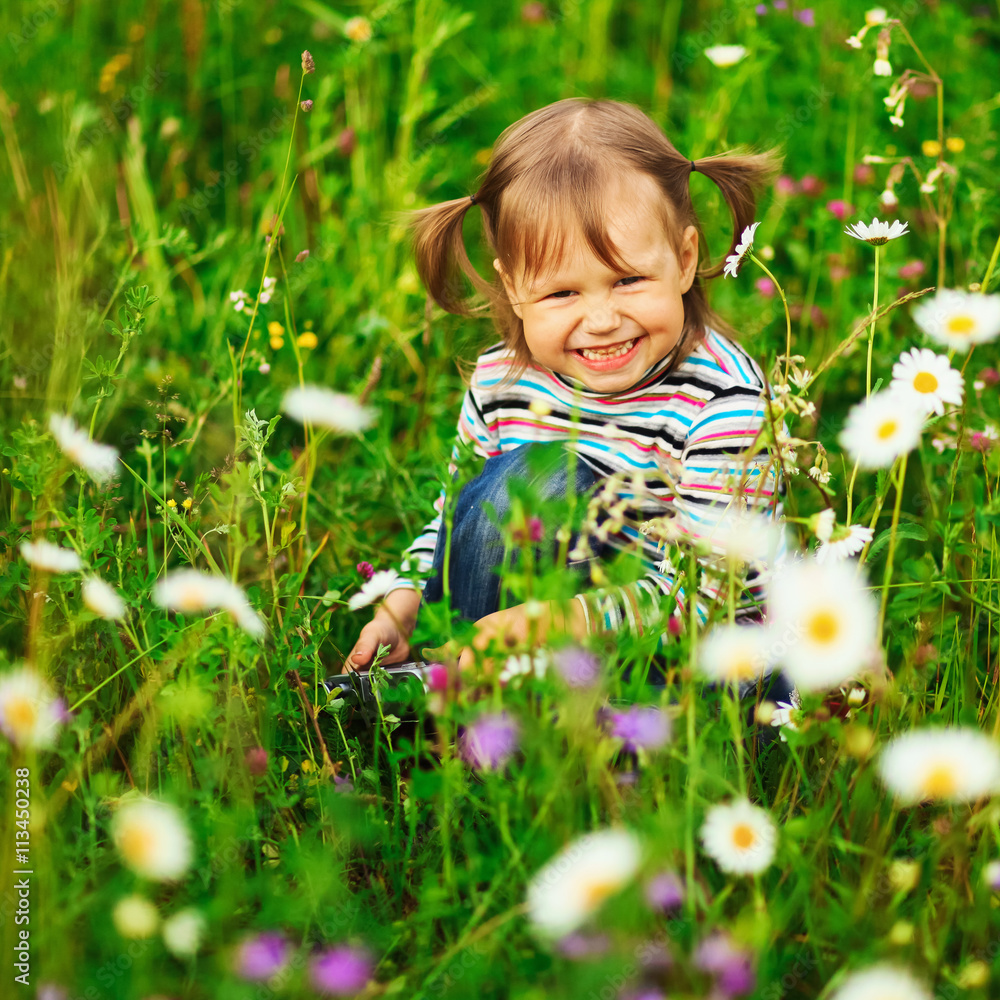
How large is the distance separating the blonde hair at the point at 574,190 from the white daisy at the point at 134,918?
3.43ft

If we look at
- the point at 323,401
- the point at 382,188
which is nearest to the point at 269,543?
the point at 323,401

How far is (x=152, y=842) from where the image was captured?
97cm

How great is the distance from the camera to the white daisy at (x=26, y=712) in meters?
1.04

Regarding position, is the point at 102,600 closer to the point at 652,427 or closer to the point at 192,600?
the point at 192,600

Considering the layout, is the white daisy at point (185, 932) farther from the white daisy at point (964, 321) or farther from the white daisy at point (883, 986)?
the white daisy at point (964, 321)

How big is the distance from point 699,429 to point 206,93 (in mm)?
2136

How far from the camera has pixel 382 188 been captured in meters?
2.70

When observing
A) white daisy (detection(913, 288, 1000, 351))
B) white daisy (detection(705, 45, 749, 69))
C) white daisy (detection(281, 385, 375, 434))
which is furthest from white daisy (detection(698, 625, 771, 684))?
white daisy (detection(705, 45, 749, 69))

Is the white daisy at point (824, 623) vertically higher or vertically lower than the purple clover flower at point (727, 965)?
higher

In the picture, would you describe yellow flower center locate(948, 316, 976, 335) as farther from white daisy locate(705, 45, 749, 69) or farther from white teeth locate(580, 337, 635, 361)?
white daisy locate(705, 45, 749, 69)

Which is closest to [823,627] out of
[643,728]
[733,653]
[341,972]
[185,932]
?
[733,653]

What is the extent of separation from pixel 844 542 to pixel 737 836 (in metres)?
A: 0.37

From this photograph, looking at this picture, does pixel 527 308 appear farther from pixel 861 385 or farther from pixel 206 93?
pixel 206 93
